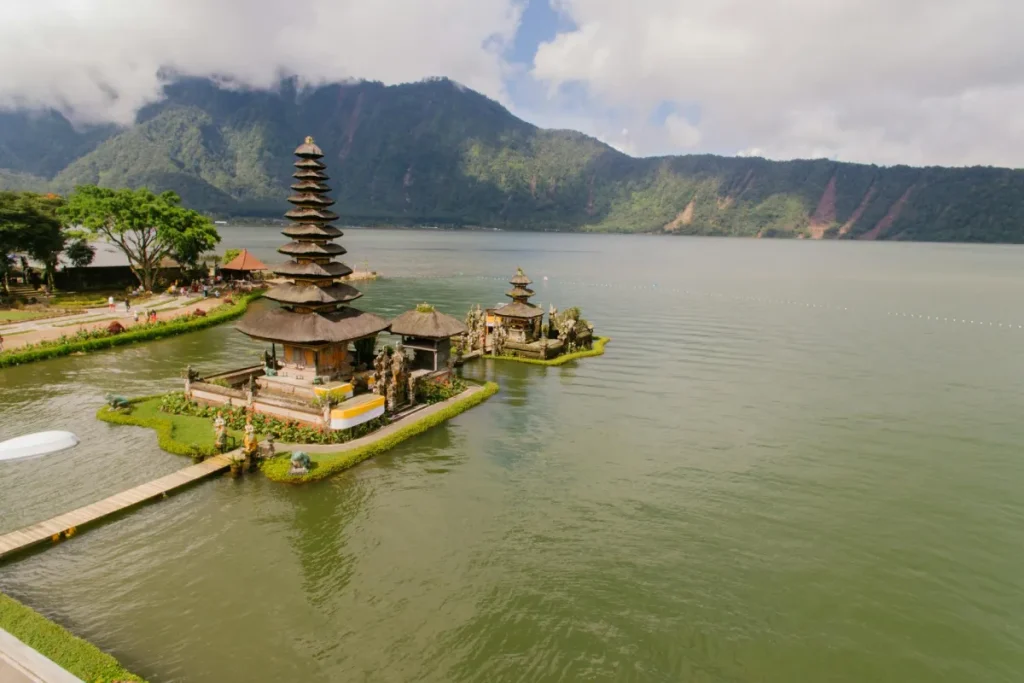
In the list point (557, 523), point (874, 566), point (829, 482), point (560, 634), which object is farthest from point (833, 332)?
point (560, 634)

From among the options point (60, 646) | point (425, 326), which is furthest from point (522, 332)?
point (60, 646)

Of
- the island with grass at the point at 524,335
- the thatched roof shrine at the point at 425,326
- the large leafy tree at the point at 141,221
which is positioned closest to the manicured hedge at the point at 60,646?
the thatched roof shrine at the point at 425,326

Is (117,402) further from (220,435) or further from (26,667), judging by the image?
(26,667)

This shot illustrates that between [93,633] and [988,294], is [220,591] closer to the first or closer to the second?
[93,633]

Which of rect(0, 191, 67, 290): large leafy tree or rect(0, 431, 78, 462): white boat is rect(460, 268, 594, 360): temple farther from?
rect(0, 191, 67, 290): large leafy tree

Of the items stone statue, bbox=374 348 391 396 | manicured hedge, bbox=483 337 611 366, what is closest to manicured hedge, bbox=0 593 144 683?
stone statue, bbox=374 348 391 396
